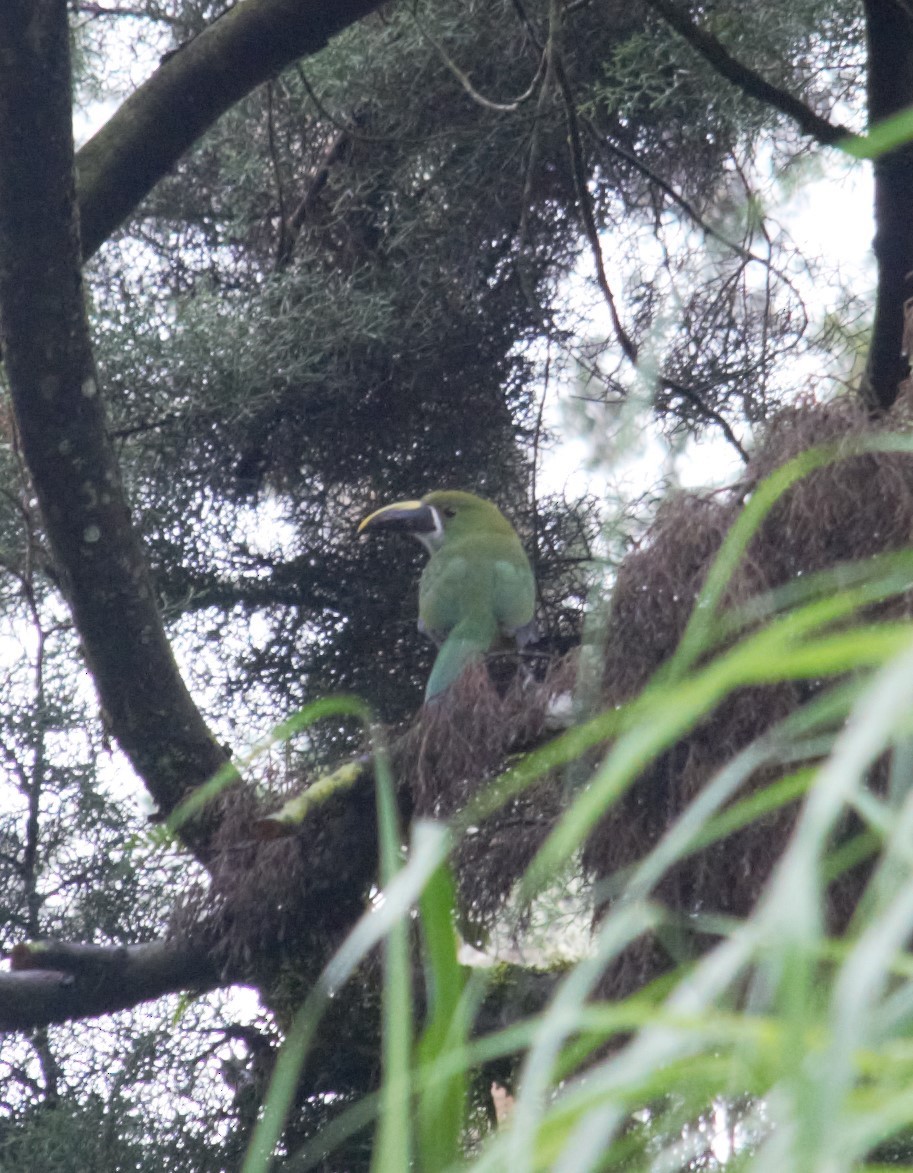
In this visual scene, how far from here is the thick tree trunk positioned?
175 centimetres

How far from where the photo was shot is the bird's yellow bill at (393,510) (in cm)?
204

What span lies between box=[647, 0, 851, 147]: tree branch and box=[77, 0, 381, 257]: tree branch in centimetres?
38

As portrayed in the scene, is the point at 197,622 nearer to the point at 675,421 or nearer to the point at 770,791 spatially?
the point at 675,421

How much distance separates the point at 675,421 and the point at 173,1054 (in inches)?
44.7

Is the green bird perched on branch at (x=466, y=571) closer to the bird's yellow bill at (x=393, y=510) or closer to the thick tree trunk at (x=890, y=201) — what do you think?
the bird's yellow bill at (x=393, y=510)

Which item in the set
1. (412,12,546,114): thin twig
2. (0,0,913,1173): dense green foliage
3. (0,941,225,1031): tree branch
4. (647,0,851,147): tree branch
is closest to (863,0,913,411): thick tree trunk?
(647,0,851,147): tree branch

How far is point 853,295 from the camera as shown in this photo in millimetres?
2160

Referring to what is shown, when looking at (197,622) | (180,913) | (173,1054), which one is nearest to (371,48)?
(197,622)

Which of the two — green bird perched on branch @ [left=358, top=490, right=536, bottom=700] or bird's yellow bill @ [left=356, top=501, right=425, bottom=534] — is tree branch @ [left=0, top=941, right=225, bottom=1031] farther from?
bird's yellow bill @ [left=356, top=501, right=425, bottom=534]

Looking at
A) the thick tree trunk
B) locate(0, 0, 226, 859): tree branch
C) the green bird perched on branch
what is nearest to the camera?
locate(0, 0, 226, 859): tree branch

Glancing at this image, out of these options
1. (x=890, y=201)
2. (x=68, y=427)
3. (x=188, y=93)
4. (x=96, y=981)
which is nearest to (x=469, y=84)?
(x=188, y=93)

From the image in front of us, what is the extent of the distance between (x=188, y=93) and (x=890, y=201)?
92 cm

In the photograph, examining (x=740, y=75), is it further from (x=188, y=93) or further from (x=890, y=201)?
(x=188, y=93)

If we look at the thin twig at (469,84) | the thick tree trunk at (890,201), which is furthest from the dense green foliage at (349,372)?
the thick tree trunk at (890,201)
